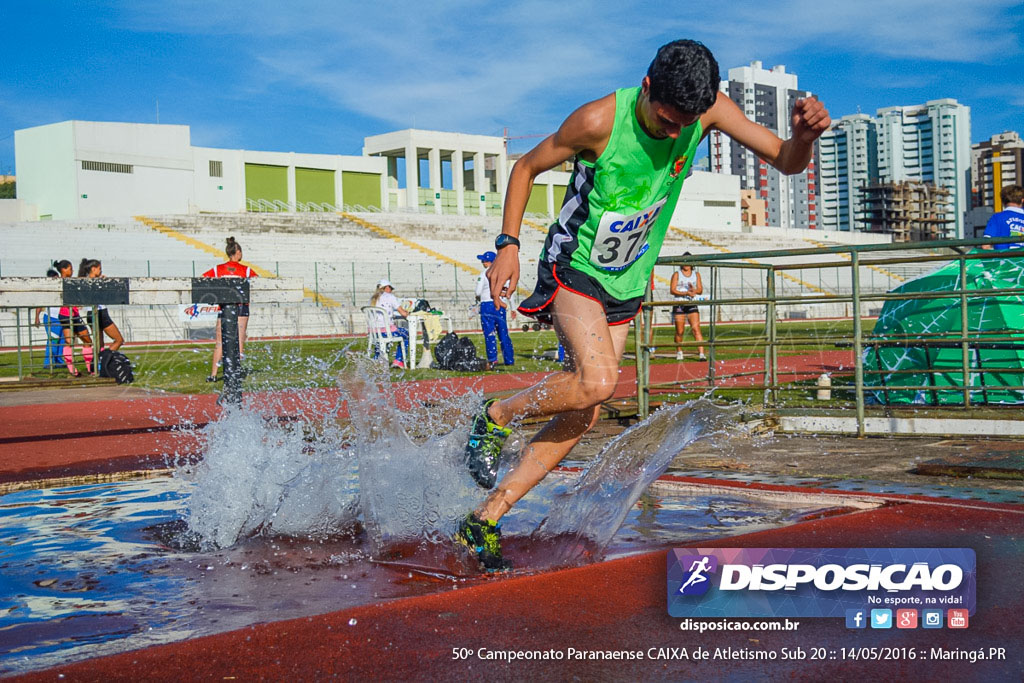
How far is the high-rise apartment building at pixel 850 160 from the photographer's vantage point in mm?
190250

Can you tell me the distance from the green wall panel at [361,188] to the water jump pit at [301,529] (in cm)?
6669

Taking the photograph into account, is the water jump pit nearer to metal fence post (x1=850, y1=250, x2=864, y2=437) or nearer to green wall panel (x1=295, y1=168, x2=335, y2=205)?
metal fence post (x1=850, y1=250, x2=864, y2=437)

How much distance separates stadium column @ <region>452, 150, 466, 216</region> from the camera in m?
73.9

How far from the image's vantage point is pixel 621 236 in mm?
3697

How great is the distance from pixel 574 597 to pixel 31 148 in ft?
209

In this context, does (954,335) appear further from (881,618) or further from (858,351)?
(881,618)

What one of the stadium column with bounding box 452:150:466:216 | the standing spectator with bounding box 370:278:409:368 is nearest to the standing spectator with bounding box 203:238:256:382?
the standing spectator with bounding box 370:278:409:368

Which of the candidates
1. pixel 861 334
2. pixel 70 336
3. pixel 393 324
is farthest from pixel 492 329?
pixel 861 334

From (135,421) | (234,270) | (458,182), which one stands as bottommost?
(135,421)

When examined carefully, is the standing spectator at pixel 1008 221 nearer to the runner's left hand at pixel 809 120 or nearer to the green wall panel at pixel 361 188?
the runner's left hand at pixel 809 120

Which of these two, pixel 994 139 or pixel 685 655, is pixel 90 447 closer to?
pixel 685 655

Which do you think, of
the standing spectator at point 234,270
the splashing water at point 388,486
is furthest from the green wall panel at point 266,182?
the splashing water at point 388,486

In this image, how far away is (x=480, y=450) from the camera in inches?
155

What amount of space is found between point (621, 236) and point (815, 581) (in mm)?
1447
